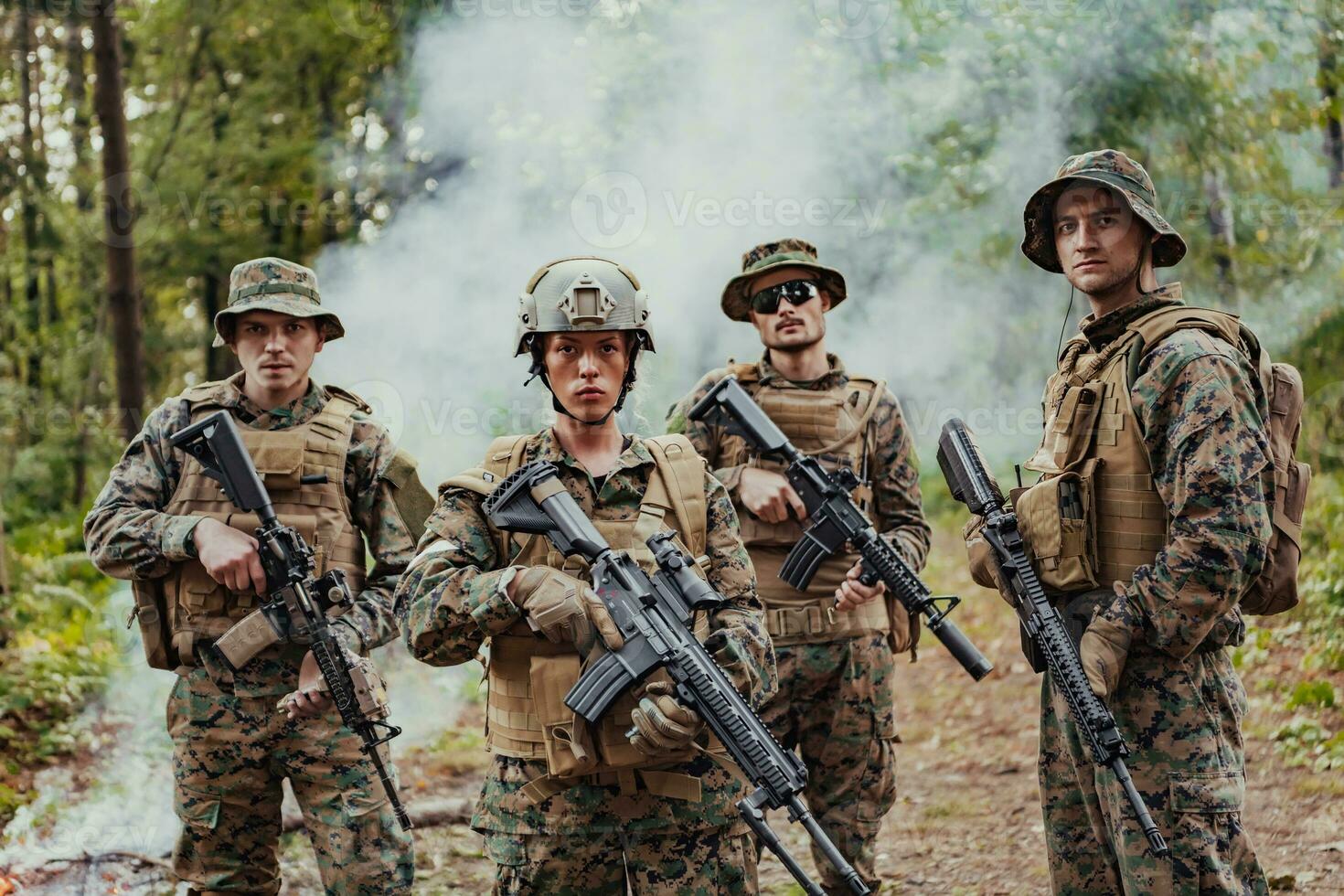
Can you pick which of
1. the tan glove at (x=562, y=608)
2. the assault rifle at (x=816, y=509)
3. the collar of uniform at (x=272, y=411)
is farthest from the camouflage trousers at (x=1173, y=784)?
the collar of uniform at (x=272, y=411)

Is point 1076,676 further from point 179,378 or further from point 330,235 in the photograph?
point 179,378

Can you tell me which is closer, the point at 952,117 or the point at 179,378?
the point at 952,117

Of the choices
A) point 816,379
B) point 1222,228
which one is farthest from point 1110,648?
point 1222,228

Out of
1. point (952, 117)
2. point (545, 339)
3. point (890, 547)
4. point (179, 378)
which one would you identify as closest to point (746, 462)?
point (890, 547)

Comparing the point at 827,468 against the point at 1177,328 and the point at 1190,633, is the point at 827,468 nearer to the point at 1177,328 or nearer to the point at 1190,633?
the point at 1177,328

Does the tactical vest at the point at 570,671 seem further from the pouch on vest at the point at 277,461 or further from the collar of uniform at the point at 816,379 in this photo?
the collar of uniform at the point at 816,379

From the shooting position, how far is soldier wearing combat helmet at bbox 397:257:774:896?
2943 mm

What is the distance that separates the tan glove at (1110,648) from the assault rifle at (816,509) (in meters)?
0.99

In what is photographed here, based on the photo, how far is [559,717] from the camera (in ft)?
9.68

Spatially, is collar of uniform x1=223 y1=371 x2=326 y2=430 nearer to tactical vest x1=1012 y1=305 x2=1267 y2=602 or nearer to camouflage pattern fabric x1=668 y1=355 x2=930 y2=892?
camouflage pattern fabric x1=668 y1=355 x2=930 y2=892

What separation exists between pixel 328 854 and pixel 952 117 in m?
8.51

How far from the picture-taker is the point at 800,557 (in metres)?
4.38

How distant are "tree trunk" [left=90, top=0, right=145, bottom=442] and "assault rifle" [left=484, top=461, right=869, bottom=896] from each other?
7140 millimetres

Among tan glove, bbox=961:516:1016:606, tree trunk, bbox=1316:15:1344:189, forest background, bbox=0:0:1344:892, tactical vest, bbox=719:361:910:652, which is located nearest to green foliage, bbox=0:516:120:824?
forest background, bbox=0:0:1344:892
